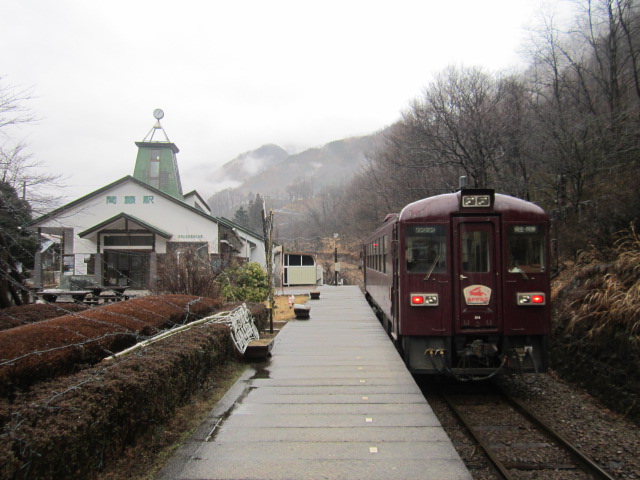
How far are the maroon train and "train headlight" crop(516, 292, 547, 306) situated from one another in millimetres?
16

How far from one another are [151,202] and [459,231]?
907 inches

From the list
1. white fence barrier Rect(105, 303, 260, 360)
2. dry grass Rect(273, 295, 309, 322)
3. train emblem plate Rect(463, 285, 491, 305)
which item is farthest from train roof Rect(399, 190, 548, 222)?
dry grass Rect(273, 295, 309, 322)

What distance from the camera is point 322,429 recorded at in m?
5.07

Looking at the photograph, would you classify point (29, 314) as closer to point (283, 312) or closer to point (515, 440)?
point (515, 440)

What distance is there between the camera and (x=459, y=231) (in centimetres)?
748

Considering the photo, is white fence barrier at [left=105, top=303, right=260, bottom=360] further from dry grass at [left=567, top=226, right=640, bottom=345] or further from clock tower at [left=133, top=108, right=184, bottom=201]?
clock tower at [left=133, top=108, right=184, bottom=201]

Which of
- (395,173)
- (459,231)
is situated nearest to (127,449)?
(459,231)

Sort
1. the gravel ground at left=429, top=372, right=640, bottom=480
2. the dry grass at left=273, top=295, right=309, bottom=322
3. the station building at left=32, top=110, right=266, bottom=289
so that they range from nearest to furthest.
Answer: the gravel ground at left=429, top=372, right=640, bottom=480 < the dry grass at left=273, top=295, right=309, bottom=322 < the station building at left=32, top=110, right=266, bottom=289

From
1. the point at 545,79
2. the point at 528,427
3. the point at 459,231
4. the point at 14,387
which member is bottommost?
the point at 528,427

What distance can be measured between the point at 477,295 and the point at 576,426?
2.31 m

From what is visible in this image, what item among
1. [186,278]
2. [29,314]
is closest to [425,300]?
[29,314]

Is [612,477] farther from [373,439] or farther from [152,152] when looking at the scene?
[152,152]

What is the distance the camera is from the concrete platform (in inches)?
161

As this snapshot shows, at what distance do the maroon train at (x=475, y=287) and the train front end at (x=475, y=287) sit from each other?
0.02 metres
